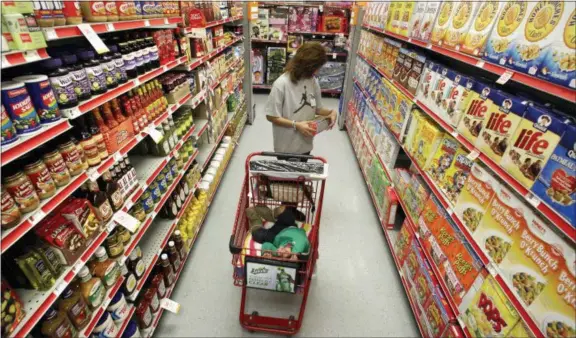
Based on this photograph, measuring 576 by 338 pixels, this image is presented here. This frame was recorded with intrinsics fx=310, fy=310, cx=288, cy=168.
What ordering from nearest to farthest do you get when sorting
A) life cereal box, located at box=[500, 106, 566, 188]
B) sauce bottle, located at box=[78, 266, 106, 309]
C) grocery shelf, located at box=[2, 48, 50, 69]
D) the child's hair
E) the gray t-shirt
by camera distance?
grocery shelf, located at box=[2, 48, 50, 69] < life cereal box, located at box=[500, 106, 566, 188] < sauce bottle, located at box=[78, 266, 106, 309] < the child's hair < the gray t-shirt

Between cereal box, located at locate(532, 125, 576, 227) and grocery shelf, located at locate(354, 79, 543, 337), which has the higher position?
cereal box, located at locate(532, 125, 576, 227)

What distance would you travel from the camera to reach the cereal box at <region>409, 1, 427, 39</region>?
246cm

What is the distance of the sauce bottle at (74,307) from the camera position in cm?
138

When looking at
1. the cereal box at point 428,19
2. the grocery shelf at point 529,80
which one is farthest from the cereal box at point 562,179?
the cereal box at point 428,19

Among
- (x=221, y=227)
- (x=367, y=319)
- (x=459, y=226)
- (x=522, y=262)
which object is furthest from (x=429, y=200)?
(x=221, y=227)

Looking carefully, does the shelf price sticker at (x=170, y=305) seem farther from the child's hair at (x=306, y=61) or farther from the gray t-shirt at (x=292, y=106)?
the child's hair at (x=306, y=61)

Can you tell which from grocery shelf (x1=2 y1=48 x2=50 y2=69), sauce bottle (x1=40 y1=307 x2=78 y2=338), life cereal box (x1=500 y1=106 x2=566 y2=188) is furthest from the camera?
sauce bottle (x1=40 y1=307 x2=78 y2=338)

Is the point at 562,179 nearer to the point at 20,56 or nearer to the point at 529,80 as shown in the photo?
the point at 529,80

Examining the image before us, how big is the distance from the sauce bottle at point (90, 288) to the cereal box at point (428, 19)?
103 inches

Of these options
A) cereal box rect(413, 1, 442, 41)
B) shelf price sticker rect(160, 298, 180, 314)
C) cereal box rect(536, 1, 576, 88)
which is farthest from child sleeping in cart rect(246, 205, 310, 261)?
cereal box rect(413, 1, 442, 41)

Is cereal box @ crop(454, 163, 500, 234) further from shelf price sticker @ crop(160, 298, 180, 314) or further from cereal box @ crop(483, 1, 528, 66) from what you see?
shelf price sticker @ crop(160, 298, 180, 314)

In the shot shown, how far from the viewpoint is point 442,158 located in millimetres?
1951

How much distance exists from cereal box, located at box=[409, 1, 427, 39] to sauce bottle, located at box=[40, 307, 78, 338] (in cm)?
288

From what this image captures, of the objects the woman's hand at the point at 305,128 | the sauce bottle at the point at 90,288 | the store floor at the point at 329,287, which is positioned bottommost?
the store floor at the point at 329,287
